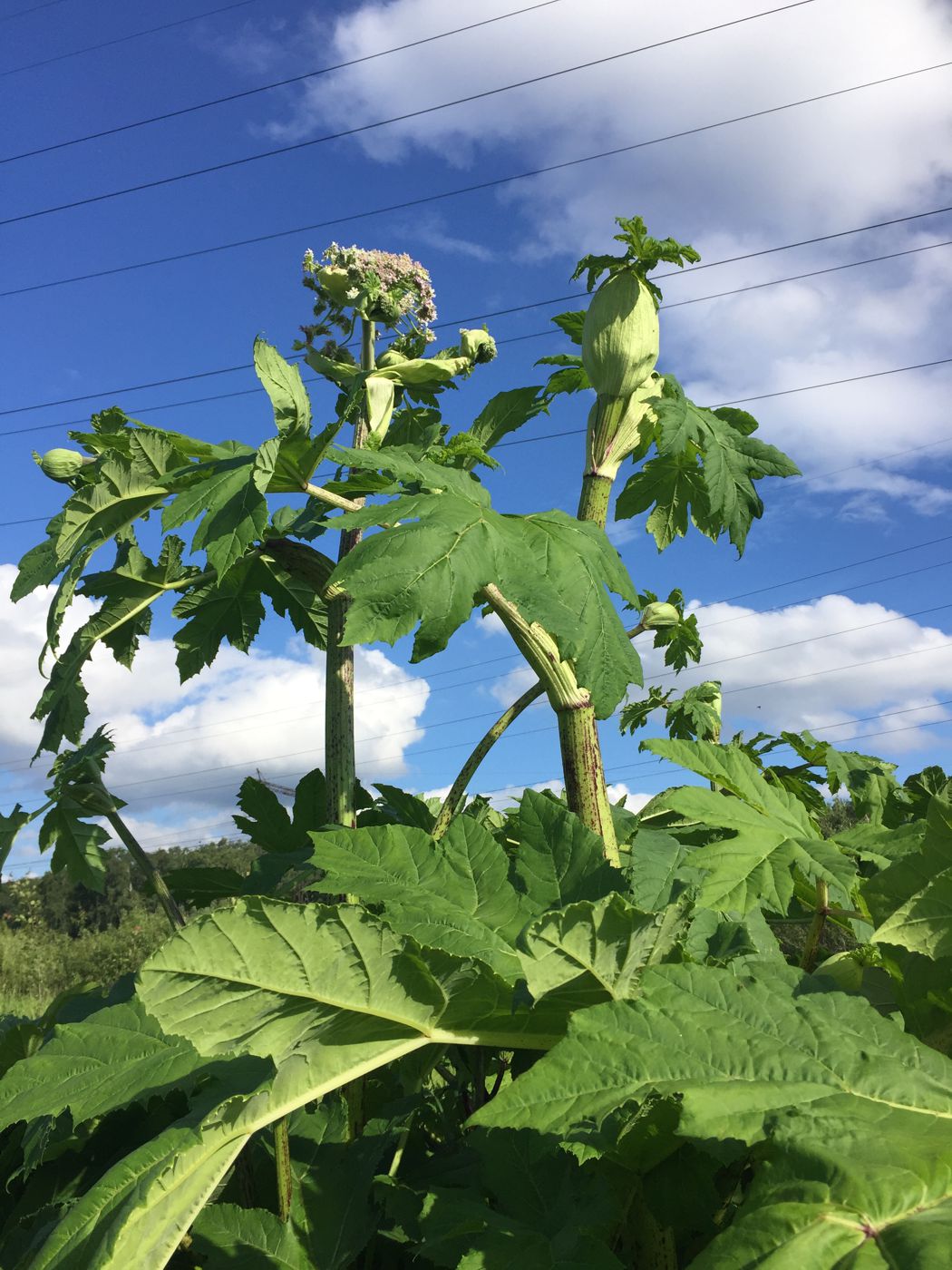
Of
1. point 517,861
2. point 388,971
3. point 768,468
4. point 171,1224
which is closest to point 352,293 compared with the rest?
point 768,468

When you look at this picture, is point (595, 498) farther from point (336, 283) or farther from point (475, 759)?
point (336, 283)

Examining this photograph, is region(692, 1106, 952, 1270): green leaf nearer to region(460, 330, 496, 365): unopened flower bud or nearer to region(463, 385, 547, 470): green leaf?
region(463, 385, 547, 470): green leaf

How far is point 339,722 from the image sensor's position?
62.6 inches

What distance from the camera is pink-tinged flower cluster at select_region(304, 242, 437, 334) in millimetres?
2203

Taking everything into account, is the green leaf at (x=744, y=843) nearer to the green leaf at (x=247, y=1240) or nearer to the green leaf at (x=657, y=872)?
the green leaf at (x=657, y=872)

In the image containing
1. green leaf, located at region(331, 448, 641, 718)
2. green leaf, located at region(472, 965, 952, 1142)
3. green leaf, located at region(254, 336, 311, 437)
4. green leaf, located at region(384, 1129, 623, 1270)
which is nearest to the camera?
green leaf, located at region(472, 965, 952, 1142)

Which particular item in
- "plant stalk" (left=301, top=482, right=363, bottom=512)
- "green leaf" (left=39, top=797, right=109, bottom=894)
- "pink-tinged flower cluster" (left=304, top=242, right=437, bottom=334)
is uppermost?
"pink-tinged flower cluster" (left=304, top=242, right=437, bottom=334)

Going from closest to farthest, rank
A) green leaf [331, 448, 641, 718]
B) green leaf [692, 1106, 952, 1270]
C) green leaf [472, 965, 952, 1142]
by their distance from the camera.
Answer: green leaf [692, 1106, 952, 1270] → green leaf [472, 965, 952, 1142] → green leaf [331, 448, 641, 718]

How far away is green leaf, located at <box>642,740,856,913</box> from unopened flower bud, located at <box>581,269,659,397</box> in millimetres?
725

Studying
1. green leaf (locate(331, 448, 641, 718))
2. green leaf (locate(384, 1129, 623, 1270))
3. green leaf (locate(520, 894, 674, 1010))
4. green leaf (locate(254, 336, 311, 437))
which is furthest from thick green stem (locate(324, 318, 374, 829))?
green leaf (locate(520, 894, 674, 1010))

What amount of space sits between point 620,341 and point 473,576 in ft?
1.85

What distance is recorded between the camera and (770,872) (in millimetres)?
925

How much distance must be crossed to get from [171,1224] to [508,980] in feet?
0.97

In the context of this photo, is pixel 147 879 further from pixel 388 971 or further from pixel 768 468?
pixel 768 468
